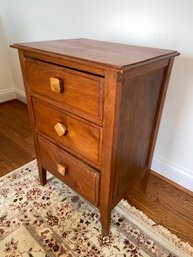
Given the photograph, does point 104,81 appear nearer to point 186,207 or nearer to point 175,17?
point 175,17

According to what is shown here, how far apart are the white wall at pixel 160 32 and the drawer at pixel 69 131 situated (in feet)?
1.97

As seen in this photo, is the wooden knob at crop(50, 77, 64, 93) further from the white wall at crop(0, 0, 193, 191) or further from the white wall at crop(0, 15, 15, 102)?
the white wall at crop(0, 15, 15, 102)

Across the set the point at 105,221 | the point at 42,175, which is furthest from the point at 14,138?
the point at 105,221

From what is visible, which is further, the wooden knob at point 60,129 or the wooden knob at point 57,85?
the wooden knob at point 60,129

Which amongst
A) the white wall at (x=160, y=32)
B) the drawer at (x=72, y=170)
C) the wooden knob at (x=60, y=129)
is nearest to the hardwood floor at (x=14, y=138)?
the drawer at (x=72, y=170)

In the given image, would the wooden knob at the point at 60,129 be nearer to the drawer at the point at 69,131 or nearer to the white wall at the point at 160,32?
the drawer at the point at 69,131

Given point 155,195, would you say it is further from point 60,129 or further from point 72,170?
point 60,129

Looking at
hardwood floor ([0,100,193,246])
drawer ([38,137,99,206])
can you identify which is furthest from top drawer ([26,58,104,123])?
hardwood floor ([0,100,193,246])

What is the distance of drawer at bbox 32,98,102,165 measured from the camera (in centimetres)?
72

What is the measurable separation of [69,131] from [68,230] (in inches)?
20.5

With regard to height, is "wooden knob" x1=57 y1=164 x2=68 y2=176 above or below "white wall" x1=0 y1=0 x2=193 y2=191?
below

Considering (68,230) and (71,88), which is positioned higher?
(71,88)

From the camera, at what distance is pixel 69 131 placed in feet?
2.63

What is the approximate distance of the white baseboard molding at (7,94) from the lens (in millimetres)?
2248
